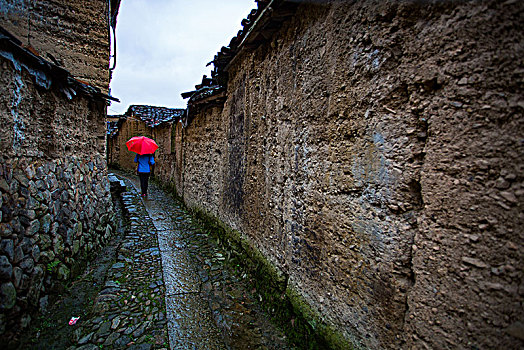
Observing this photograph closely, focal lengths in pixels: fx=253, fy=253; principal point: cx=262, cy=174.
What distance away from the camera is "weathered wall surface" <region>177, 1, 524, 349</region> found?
3.24ft

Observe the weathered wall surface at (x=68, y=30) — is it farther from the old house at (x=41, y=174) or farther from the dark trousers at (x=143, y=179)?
the dark trousers at (x=143, y=179)

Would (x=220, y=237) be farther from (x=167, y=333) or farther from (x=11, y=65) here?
(x=11, y=65)

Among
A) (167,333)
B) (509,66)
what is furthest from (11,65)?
(509,66)

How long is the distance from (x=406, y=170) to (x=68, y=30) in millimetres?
8054

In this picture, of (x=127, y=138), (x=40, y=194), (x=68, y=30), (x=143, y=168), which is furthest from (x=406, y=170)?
(x=127, y=138)

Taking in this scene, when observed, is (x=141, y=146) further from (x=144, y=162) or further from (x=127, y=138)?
(x=127, y=138)

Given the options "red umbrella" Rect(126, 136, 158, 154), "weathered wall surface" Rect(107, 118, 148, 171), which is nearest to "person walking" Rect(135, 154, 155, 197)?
"red umbrella" Rect(126, 136, 158, 154)

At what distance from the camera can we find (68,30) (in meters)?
6.13

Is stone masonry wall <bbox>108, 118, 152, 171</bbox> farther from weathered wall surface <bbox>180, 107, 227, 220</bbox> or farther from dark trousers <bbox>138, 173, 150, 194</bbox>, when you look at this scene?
weathered wall surface <bbox>180, 107, 227, 220</bbox>

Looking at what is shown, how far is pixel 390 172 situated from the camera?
147cm

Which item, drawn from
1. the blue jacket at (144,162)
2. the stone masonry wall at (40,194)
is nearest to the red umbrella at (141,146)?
the blue jacket at (144,162)

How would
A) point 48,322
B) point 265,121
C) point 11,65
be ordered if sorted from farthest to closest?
point 265,121, point 48,322, point 11,65

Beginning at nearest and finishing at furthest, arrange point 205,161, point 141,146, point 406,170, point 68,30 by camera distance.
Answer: point 406,170
point 205,161
point 68,30
point 141,146

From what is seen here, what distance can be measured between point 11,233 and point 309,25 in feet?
11.6
